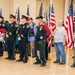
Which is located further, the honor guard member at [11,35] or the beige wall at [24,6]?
the beige wall at [24,6]

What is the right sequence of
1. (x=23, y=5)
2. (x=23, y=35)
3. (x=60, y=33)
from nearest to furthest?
(x=60, y=33)
(x=23, y=35)
(x=23, y=5)

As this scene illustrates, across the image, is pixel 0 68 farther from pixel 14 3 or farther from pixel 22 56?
pixel 14 3

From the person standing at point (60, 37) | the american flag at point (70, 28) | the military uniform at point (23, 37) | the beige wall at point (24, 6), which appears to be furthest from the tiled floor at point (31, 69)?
the beige wall at point (24, 6)

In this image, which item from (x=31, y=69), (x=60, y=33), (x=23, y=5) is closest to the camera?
(x=31, y=69)

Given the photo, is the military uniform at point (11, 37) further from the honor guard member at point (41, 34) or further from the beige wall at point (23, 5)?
the beige wall at point (23, 5)

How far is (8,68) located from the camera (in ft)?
22.2

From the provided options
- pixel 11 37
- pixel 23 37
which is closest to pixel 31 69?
pixel 23 37

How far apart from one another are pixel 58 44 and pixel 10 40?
179cm

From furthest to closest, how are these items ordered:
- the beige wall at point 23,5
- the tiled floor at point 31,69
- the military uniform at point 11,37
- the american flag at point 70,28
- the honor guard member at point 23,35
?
1. the beige wall at point 23,5
2. the military uniform at point 11,37
3. the honor guard member at point 23,35
4. the american flag at point 70,28
5. the tiled floor at point 31,69

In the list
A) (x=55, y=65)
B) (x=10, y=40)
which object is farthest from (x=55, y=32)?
(x=10, y=40)

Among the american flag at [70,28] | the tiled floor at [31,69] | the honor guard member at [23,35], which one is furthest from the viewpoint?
the honor guard member at [23,35]

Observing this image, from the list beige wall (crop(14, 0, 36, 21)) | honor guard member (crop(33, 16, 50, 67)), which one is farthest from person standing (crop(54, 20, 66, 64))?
beige wall (crop(14, 0, 36, 21))

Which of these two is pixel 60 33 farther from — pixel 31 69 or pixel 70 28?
pixel 31 69

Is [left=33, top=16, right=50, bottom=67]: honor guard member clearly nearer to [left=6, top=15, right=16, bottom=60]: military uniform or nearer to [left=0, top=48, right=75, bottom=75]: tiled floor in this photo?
[left=0, top=48, right=75, bottom=75]: tiled floor
